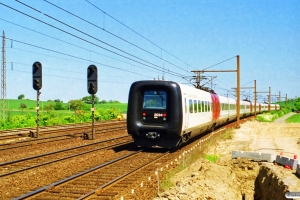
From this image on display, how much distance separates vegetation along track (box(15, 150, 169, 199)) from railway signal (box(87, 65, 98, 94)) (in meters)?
8.83

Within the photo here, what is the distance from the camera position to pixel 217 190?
31.5ft

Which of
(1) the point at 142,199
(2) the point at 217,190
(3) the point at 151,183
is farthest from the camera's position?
(3) the point at 151,183

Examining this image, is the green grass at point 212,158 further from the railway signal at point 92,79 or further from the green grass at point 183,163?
the railway signal at point 92,79

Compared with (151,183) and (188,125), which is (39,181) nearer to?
(151,183)

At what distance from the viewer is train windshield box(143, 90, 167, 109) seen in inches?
665

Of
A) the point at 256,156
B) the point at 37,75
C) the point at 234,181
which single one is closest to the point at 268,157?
the point at 256,156

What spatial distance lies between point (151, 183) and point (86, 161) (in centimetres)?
435

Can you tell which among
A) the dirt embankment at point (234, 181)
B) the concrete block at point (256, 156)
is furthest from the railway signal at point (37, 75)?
the concrete block at point (256, 156)

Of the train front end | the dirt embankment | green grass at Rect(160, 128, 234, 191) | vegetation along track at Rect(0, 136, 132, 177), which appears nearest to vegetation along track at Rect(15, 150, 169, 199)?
green grass at Rect(160, 128, 234, 191)

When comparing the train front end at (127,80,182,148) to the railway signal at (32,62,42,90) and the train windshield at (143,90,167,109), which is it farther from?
the railway signal at (32,62,42,90)

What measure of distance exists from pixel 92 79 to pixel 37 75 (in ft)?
10.0

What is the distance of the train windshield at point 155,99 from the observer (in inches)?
665

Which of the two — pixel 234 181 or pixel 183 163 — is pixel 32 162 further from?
pixel 234 181

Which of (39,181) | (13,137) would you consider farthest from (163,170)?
(13,137)
